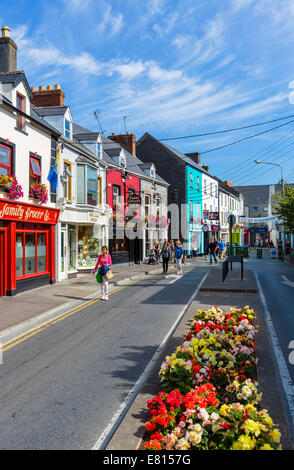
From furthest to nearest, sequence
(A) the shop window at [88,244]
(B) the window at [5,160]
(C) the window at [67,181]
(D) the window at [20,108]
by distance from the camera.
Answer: (A) the shop window at [88,244], (C) the window at [67,181], (D) the window at [20,108], (B) the window at [5,160]

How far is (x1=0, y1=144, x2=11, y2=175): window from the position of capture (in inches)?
544

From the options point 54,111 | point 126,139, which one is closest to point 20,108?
point 54,111

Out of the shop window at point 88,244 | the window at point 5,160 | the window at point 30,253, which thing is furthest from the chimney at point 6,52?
Answer: the shop window at point 88,244

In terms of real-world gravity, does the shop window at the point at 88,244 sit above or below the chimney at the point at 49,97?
below

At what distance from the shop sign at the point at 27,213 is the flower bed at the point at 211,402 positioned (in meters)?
9.99

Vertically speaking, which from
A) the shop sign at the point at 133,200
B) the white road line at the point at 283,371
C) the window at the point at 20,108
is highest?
the window at the point at 20,108

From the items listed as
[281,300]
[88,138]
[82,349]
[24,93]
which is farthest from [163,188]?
[82,349]

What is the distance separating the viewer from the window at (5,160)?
1383 cm

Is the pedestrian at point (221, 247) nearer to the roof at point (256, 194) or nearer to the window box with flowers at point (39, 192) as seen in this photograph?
the window box with flowers at point (39, 192)

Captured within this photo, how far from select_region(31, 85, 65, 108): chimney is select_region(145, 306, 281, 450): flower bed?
1908 centimetres

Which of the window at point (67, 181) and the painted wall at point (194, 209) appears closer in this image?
the window at point (67, 181)

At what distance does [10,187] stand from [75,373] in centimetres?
932
